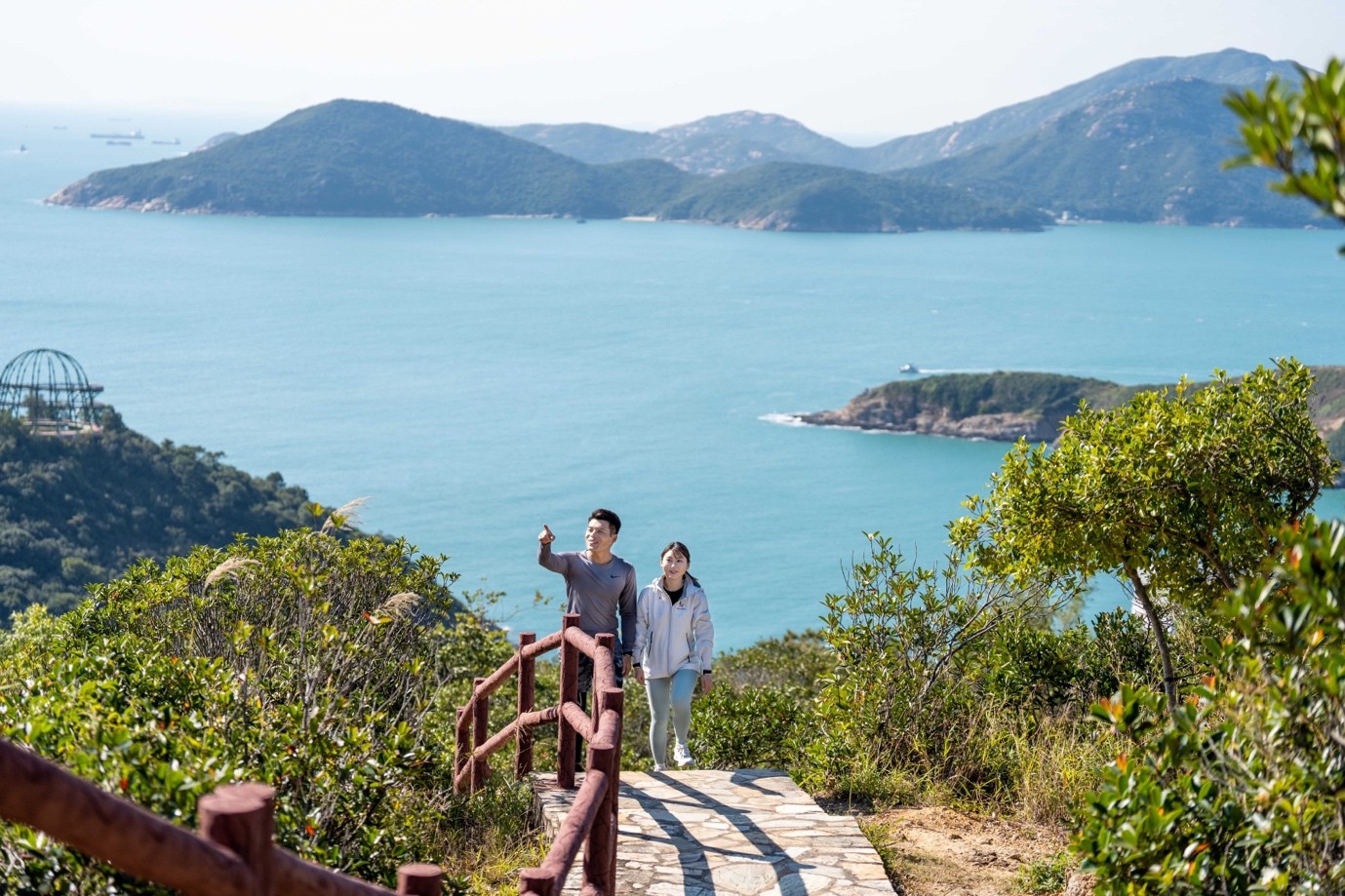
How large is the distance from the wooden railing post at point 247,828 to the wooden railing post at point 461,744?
5.00 metres

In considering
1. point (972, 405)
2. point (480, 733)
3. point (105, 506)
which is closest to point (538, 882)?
point (480, 733)

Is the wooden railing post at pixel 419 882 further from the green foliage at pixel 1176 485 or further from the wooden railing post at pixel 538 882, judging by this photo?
the green foliage at pixel 1176 485

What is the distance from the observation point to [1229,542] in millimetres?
5766

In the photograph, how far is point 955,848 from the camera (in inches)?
215

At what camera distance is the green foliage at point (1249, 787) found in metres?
2.37

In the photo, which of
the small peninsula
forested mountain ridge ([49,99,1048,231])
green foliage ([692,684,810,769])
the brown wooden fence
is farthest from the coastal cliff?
forested mountain ridge ([49,99,1048,231])

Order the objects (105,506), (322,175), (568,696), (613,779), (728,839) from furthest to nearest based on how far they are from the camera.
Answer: (322,175) < (105,506) < (568,696) < (728,839) < (613,779)

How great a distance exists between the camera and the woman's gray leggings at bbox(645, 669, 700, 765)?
6.25 m

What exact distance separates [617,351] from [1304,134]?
10642 cm

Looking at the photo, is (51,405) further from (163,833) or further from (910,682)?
(163,833)

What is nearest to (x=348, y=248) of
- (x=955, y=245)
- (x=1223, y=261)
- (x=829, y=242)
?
(x=829, y=242)

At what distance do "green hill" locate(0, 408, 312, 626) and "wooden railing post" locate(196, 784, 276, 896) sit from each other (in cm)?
3929

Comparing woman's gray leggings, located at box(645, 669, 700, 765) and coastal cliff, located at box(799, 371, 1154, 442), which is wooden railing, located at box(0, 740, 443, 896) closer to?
woman's gray leggings, located at box(645, 669, 700, 765)

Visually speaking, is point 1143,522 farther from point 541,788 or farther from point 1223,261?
point 1223,261
